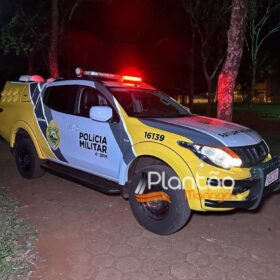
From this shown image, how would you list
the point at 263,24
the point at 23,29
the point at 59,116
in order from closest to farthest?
1. the point at 59,116
2. the point at 23,29
3. the point at 263,24

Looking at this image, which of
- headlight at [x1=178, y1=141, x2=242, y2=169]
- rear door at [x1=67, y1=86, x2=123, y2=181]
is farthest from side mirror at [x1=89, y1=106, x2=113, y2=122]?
headlight at [x1=178, y1=141, x2=242, y2=169]

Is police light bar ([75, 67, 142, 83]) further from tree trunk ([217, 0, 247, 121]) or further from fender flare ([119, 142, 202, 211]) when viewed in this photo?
tree trunk ([217, 0, 247, 121])

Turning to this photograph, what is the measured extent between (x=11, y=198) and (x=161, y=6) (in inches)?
730

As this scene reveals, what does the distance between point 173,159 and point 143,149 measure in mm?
453

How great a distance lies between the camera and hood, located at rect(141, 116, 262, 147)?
394 centimetres

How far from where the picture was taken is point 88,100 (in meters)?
5.18

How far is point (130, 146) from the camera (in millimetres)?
4375

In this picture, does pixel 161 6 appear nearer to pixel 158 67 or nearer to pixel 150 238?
pixel 158 67

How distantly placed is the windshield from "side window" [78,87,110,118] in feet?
0.99

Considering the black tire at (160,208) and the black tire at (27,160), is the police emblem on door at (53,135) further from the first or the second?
the black tire at (160,208)

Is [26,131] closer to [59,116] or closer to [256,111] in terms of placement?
[59,116]

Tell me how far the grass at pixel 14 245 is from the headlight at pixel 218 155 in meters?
2.01

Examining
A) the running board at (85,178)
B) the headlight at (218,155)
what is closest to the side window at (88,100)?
the running board at (85,178)

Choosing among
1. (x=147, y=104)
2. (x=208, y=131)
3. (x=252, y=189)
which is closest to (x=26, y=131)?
(x=147, y=104)
